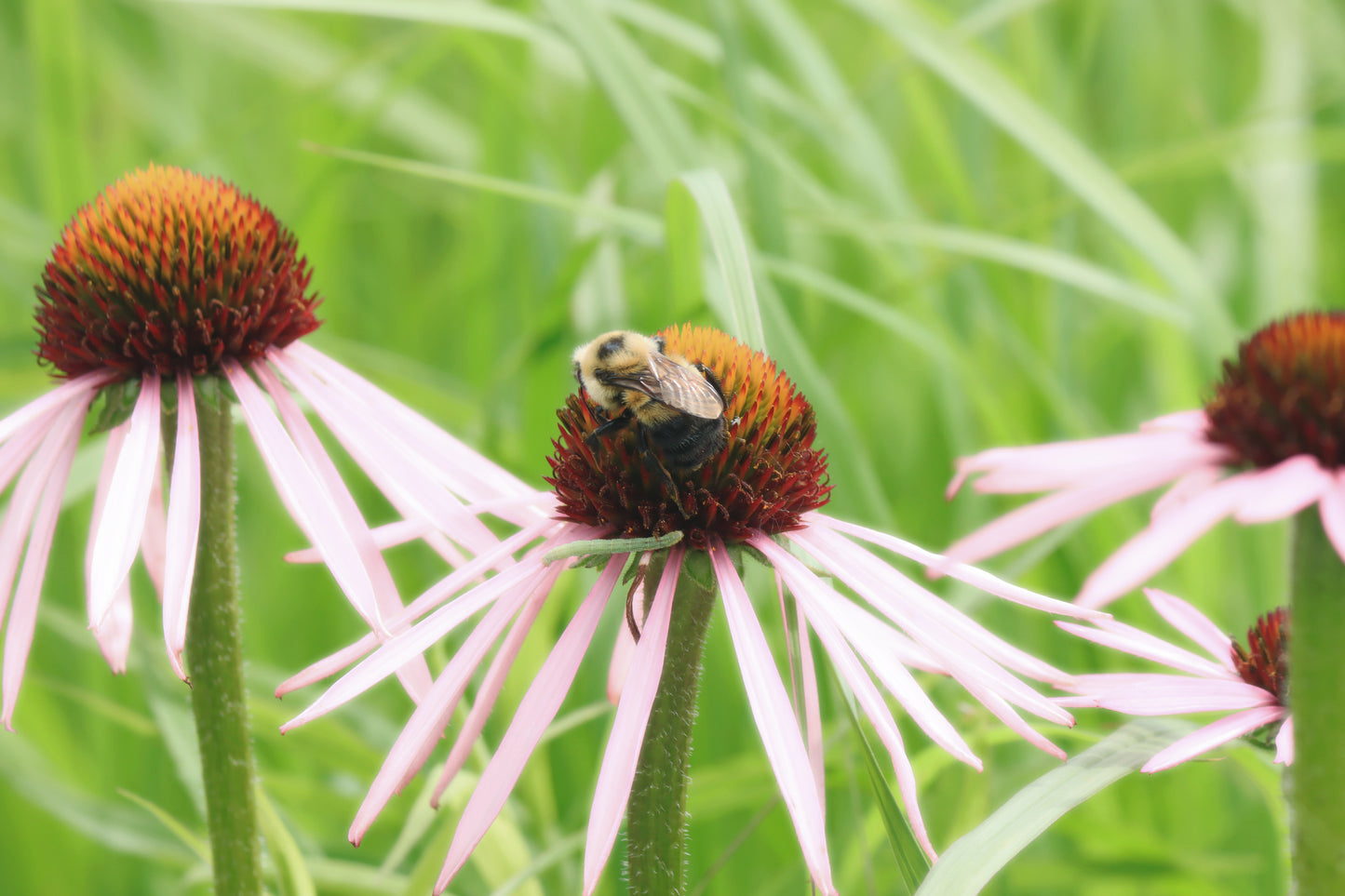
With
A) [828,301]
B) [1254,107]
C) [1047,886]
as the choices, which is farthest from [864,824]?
[1254,107]

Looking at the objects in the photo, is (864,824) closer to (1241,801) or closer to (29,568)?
(29,568)

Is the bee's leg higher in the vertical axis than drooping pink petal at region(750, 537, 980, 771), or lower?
higher

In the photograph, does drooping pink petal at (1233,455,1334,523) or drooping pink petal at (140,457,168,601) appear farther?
drooping pink petal at (140,457,168,601)

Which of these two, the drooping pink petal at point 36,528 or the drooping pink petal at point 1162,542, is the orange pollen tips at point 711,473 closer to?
the drooping pink petal at point 1162,542

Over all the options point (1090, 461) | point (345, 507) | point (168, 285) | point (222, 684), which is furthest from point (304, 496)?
point (1090, 461)

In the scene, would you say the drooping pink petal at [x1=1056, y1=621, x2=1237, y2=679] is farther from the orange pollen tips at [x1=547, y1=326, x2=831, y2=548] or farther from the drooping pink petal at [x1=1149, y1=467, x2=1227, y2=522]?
the orange pollen tips at [x1=547, y1=326, x2=831, y2=548]

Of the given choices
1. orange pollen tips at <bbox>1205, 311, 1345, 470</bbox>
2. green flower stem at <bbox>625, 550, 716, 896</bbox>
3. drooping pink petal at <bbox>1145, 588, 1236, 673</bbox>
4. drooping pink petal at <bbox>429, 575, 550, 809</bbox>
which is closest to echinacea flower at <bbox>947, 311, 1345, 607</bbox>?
orange pollen tips at <bbox>1205, 311, 1345, 470</bbox>

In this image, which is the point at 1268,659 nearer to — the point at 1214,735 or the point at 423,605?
the point at 1214,735

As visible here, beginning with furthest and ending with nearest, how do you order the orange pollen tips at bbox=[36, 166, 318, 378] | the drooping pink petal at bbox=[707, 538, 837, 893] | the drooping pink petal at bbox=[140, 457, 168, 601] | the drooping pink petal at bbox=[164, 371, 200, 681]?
the drooping pink petal at bbox=[140, 457, 168, 601] → the orange pollen tips at bbox=[36, 166, 318, 378] → the drooping pink petal at bbox=[164, 371, 200, 681] → the drooping pink petal at bbox=[707, 538, 837, 893]
